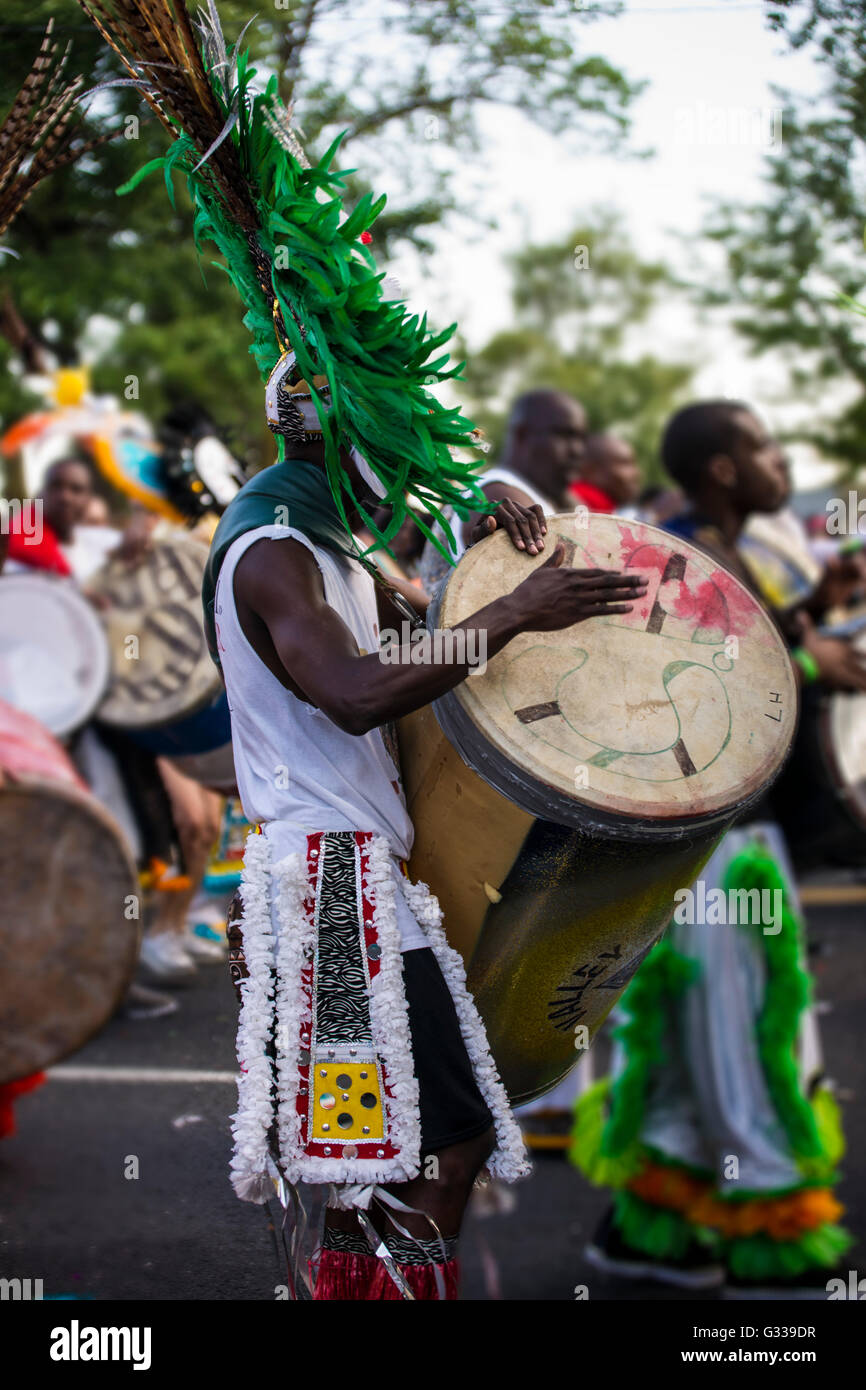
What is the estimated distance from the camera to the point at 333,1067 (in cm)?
230

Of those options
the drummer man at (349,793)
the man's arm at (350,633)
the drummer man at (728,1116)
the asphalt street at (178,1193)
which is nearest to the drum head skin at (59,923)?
the asphalt street at (178,1193)

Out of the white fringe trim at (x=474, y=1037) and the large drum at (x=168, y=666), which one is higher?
the large drum at (x=168, y=666)

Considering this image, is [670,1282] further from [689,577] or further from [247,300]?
[247,300]

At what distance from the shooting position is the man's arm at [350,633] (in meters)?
2.13

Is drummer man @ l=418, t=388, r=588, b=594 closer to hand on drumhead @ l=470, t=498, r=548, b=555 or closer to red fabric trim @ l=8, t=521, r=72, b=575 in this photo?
red fabric trim @ l=8, t=521, r=72, b=575

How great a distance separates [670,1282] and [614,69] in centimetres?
293

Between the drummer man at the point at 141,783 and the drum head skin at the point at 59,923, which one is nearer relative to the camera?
the drum head skin at the point at 59,923

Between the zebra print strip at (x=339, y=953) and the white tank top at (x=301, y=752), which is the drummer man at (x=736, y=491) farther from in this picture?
the zebra print strip at (x=339, y=953)

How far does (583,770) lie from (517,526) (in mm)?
456

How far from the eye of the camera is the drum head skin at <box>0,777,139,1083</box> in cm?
331

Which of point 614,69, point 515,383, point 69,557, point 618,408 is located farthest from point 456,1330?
point 515,383

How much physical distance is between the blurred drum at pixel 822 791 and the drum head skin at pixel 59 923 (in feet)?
6.40

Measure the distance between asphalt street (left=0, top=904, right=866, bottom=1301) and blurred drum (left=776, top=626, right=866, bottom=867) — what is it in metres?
0.99

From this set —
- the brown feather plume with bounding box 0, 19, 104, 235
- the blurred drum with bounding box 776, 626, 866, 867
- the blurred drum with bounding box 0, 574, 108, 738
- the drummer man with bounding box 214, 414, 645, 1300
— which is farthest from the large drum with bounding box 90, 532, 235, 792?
the blurred drum with bounding box 776, 626, 866, 867
